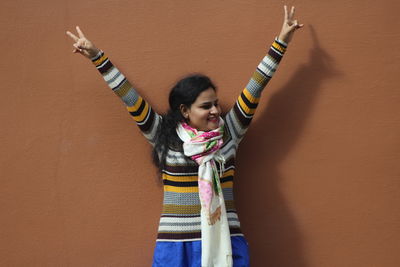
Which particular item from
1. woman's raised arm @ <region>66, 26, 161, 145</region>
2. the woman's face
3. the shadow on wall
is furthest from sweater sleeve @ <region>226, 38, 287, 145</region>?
woman's raised arm @ <region>66, 26, 161, 145</region>

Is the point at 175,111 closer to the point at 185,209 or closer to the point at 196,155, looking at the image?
the point at 196,155

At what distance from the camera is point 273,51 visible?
7.11 ft

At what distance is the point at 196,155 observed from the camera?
2.08m

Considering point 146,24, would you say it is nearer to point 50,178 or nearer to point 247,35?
point 247,35

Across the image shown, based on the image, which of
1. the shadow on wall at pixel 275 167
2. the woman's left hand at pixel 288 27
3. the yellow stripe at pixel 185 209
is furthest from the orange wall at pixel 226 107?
the yellow stripe at pixel 185 209

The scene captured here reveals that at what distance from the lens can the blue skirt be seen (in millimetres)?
2074

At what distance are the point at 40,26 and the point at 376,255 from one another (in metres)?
2.09

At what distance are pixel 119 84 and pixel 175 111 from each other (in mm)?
290

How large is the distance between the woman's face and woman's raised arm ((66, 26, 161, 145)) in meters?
0.20

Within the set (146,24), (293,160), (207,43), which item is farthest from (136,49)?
(293,160)

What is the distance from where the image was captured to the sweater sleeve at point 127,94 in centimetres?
212

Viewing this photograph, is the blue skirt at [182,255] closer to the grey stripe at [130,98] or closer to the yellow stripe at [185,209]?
the yellow stripe at [185,209]

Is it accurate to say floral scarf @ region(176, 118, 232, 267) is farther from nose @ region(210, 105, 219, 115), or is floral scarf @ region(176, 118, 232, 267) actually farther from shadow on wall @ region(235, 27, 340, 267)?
shadow on wall @ region(235, 27, 340, 267)

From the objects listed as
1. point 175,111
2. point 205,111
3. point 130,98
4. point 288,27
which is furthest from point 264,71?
point 130,98
